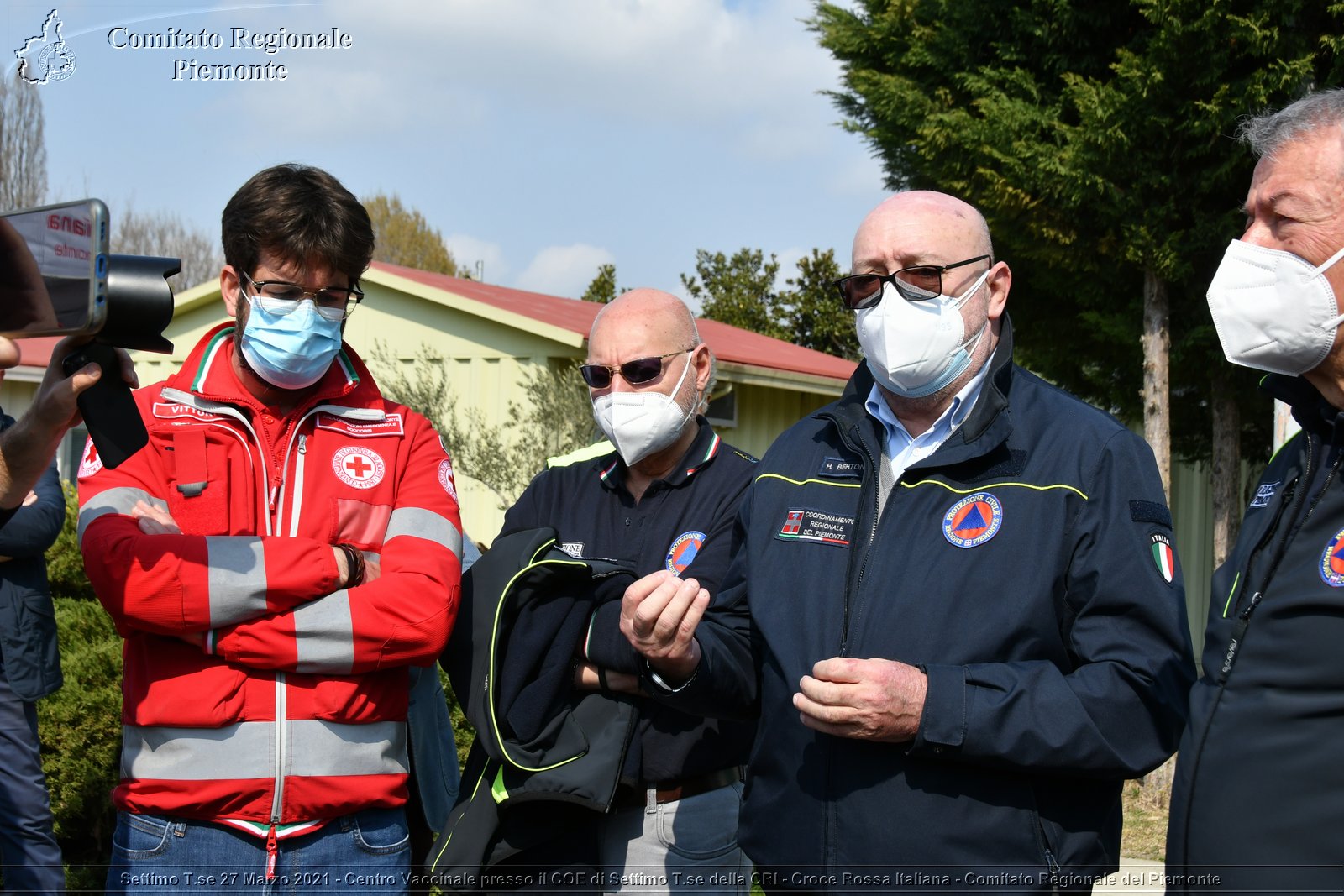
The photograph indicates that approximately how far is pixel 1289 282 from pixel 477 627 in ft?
7.01

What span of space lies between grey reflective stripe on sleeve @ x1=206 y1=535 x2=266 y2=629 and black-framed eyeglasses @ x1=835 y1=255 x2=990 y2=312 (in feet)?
5.51

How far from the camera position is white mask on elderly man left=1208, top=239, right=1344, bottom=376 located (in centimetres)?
241

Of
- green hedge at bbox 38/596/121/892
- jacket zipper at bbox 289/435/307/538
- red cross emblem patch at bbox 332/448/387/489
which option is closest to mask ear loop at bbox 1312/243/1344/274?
red cross emblem patch at bbox 332/448/387/489

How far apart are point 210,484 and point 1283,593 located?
251 cm

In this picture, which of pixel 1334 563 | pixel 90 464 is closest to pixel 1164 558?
pixel 1334 563

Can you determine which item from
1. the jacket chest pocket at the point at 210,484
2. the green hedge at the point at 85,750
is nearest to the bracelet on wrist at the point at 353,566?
the jacket chest pocket at the point at 210,484

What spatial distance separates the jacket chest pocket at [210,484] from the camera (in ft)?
9.61

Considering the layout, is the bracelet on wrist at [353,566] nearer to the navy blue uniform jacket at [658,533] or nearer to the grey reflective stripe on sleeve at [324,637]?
the grey reflective stripe on sleeve at [324,637]

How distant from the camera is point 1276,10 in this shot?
23.7 feet

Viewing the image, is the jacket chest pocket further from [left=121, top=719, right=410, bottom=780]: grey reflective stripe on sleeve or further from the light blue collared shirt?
the light blue collared shirt

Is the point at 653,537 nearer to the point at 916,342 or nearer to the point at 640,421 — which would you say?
the point at 640,421

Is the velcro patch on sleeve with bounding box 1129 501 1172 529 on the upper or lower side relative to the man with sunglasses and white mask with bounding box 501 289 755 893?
upper

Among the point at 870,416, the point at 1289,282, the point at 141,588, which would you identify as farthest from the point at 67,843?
the point at 1289,282

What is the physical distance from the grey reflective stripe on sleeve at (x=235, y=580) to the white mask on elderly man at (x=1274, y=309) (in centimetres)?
230
